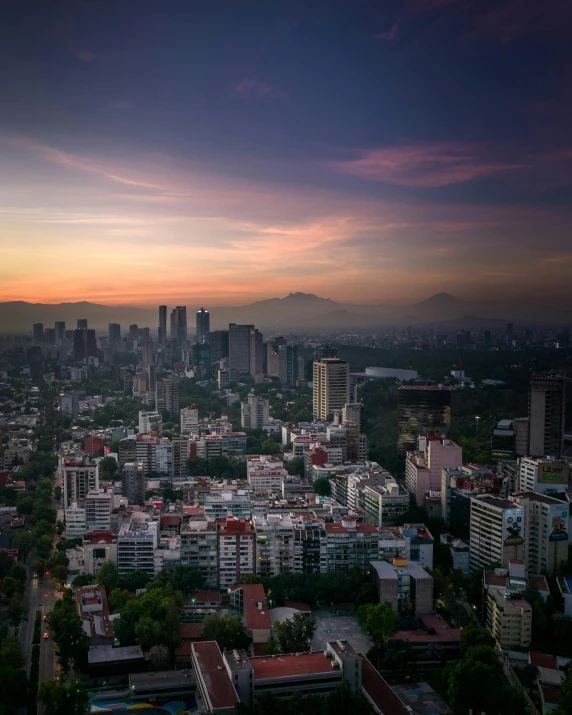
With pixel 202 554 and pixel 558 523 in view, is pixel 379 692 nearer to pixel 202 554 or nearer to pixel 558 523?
pixel 202 554

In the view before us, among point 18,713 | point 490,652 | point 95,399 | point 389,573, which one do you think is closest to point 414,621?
point 389,573

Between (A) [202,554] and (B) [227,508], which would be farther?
(B) [227,508]

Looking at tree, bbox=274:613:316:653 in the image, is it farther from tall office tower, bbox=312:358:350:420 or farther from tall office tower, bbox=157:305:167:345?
tall office tower, bbox=157:305:167:345

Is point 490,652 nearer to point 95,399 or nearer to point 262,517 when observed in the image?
point 262,517

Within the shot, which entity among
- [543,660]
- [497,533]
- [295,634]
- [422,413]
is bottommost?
[543,660]

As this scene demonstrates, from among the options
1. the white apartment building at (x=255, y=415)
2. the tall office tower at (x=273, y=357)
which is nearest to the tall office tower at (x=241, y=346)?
the tall office tower at (x=273, y=357)

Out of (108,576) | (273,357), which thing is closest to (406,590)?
(108,576)
